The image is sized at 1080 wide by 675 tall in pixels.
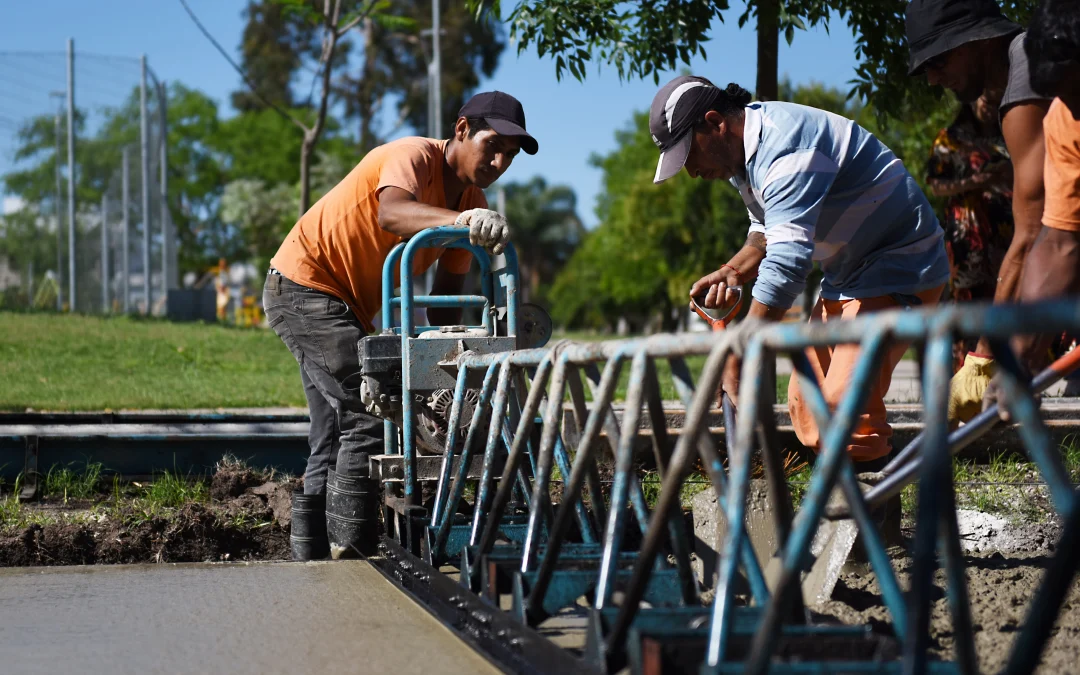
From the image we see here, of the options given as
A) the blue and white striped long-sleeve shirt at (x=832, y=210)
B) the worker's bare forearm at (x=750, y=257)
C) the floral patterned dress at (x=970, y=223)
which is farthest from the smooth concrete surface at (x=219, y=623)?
the floral patterned dress at (x=970, y=223)

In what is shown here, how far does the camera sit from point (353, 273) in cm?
534

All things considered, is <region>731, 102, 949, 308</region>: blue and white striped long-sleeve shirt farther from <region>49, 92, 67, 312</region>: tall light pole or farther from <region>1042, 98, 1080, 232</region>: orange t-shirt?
<region>49, 92, 67, 312</region>: tall light pole

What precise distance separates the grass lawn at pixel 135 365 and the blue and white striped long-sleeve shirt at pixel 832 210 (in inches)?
295

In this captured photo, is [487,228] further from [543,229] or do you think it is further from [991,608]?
[543,229]

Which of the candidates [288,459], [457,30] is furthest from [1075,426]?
[457,30]

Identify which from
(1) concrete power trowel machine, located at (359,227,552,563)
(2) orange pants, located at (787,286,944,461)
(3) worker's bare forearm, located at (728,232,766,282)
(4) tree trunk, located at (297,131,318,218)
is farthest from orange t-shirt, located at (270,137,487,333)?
(4) tree trunk, located at (297,131,318,218)

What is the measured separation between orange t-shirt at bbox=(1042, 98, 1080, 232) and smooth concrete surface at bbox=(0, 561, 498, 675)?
1873 mm

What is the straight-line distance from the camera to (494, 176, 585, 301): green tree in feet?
340

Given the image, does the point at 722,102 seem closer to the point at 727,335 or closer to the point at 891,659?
the point at 727,335

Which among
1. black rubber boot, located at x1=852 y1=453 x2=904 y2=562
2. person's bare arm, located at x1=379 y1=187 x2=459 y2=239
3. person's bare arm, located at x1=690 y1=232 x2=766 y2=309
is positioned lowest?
black rubber boot, located at x1=852 y1=453 x2=904 y2=562

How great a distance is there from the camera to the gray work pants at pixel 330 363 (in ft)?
17.1

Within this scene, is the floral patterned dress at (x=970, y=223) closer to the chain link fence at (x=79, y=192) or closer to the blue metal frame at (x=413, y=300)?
the blue metal frame at (x=413, y=300)

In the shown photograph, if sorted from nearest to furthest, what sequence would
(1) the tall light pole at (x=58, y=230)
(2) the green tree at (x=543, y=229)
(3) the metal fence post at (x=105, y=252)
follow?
(1) the tall light pole at (x=58, y=230) < (3) the metal fence post at (x=105, y=252) < (2) the green tree at (x=543, y=229)

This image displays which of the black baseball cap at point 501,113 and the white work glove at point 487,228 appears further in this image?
the black baseball cap at point 501,113
